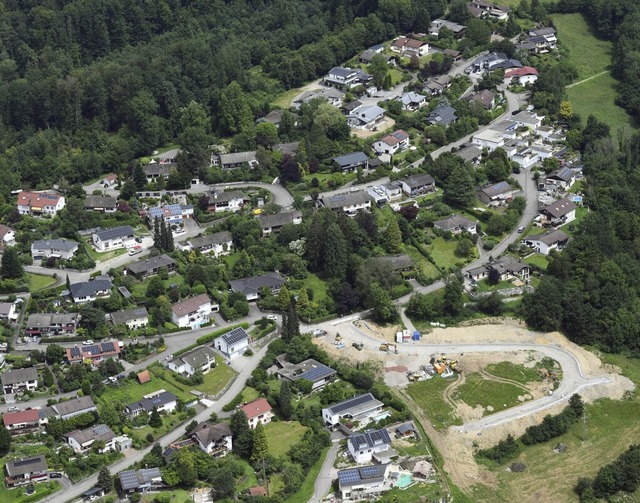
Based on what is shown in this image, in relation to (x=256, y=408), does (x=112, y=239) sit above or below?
above

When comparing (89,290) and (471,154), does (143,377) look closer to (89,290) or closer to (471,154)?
(89,290)

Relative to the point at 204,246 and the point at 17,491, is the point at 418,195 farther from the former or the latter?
the point at 17,491

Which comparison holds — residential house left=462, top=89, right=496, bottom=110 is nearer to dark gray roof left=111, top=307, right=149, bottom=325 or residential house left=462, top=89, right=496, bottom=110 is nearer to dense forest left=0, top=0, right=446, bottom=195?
dense forest left=0, top=0, right=446, bottom=195

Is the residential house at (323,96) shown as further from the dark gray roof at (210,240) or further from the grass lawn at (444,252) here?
the grass lawn at (444,252)

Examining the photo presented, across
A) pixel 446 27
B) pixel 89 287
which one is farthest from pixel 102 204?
pixel 446 27

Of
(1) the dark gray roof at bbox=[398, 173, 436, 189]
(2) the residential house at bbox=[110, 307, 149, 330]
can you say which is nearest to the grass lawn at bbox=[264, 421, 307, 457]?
(2) the residential house at bbox=[110, 307, 149, 330]

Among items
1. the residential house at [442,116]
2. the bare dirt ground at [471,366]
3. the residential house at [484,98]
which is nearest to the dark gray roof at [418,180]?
the residential house at [442,116]
